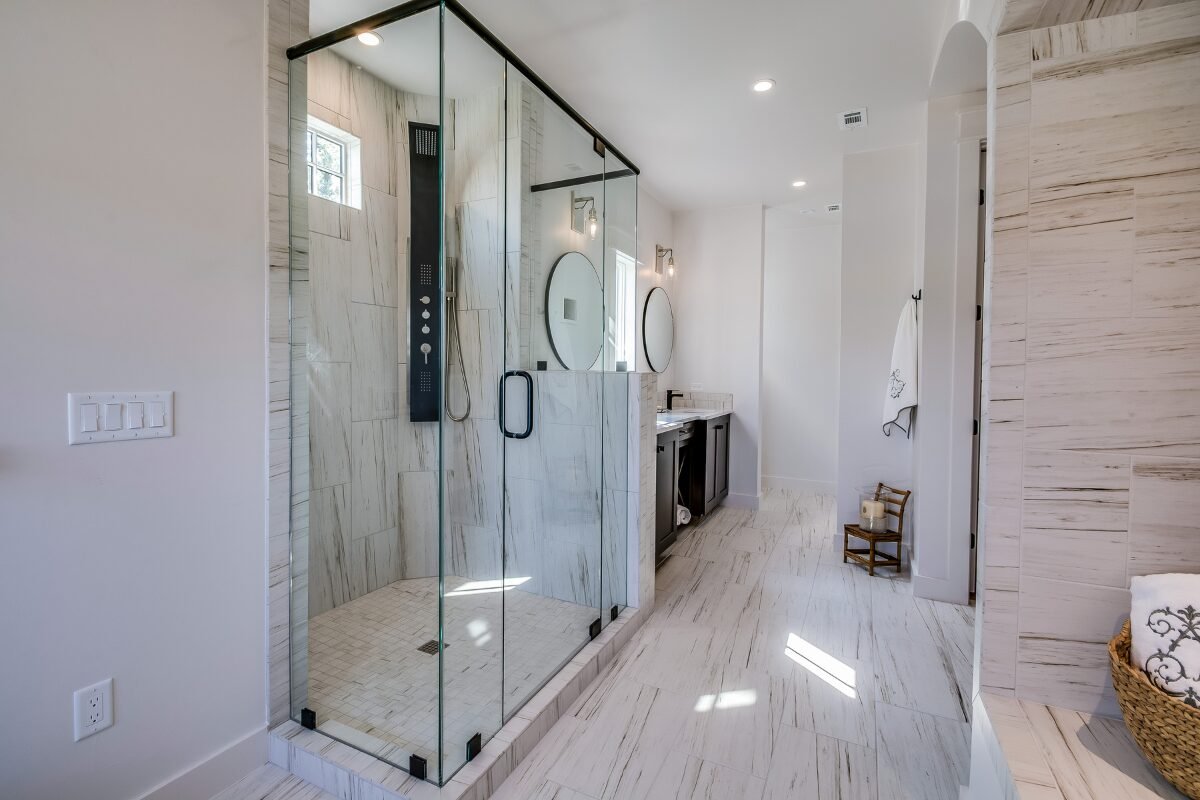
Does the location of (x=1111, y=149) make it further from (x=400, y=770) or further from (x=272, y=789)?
(x=272, y=789)

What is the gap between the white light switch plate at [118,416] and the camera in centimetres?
122

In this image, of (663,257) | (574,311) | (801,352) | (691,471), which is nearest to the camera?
(574,311)

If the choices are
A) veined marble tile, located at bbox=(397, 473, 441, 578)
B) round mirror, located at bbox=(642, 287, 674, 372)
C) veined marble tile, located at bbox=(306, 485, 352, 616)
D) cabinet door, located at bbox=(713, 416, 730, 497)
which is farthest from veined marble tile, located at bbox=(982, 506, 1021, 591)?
round mirror, located at bbox=(642, 287, 674, 372)

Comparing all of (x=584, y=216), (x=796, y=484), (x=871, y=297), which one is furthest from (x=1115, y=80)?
(x=796, y=484)

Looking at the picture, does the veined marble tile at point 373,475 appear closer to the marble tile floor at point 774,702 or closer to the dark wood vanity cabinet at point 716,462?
the marble tile floor at point 774,702

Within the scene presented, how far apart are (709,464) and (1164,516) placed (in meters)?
3.08

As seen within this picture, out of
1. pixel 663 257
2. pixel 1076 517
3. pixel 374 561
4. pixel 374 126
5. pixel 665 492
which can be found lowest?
pixel 374 561

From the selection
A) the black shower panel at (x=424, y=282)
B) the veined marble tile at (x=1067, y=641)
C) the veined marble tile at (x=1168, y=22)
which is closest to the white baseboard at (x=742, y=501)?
the black shower panel at (x=424, y=282)

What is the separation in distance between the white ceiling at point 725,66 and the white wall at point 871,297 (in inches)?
8.8

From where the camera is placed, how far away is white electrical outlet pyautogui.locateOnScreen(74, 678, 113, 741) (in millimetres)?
1235

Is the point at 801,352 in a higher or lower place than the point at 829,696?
higher

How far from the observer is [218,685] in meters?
1.51

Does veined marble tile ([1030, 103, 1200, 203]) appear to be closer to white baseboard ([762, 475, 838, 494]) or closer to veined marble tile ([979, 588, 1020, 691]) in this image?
veined marble tile ([979, 588, 1020, 691])

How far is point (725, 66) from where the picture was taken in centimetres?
259
